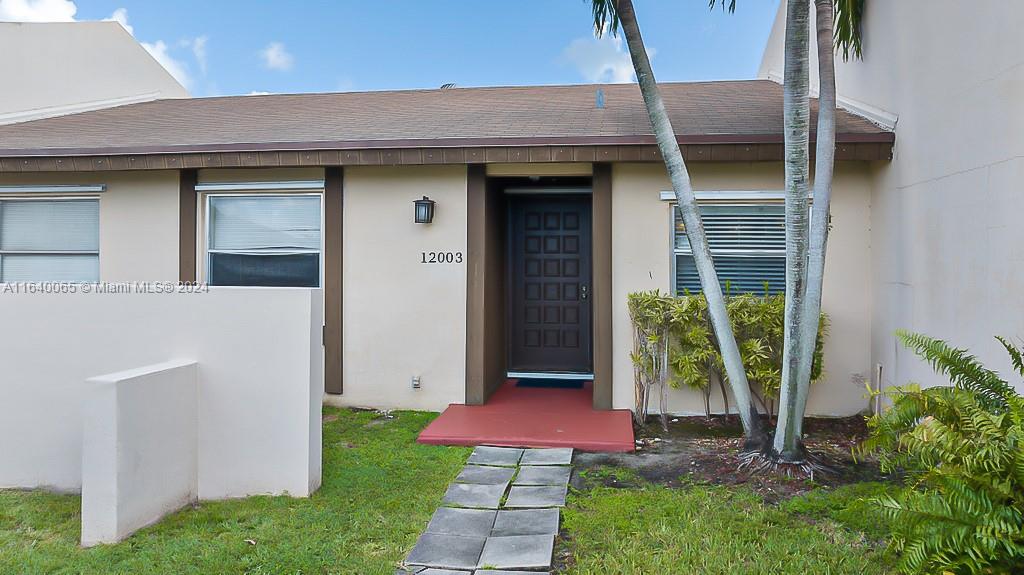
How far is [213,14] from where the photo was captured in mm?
17828

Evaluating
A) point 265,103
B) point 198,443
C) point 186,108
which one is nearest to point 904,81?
point 198,443

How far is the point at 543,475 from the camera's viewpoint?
14.7 ft

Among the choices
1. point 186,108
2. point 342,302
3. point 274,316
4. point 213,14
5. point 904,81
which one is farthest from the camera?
point 213,14

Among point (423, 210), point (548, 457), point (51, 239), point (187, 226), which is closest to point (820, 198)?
point (548, 457)

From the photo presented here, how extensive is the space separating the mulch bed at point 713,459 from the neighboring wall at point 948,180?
31.2 inches

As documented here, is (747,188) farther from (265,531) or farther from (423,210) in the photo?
(265,531)

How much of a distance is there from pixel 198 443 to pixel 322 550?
1.32 meters

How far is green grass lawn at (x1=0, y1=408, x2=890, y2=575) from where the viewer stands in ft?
10.2

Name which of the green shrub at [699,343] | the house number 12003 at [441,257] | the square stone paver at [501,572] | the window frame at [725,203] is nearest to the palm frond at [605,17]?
the window frame at [725,203]

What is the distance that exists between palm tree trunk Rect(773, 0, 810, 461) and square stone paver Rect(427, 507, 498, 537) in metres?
2.21

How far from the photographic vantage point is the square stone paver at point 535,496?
3934mm

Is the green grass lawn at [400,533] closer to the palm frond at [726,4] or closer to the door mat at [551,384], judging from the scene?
the door mat at [551,384]

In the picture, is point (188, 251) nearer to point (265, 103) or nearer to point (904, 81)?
point (265, 103)

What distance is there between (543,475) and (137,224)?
5.33 meters
